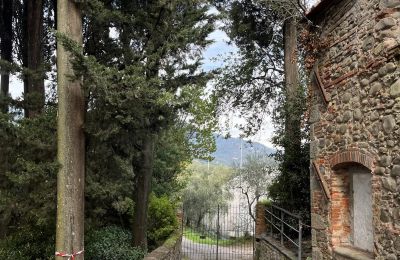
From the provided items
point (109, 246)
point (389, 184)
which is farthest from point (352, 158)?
point (109, 246)

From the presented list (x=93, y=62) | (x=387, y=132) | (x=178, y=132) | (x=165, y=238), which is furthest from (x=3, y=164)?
(x=178, y=132)

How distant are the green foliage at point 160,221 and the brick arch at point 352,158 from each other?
289 inches

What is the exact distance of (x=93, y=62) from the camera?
575 centimetres

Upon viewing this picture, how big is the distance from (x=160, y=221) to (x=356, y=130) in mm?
8494

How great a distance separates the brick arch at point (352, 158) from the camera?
16.7 feet

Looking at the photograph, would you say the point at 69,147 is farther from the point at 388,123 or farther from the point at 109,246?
the point at 388,123

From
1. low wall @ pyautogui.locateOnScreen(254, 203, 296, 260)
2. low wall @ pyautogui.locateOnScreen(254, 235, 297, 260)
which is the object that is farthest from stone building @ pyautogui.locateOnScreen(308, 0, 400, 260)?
low wall @ pyautogui.locateOnScreen(254, 203, 296, 260)

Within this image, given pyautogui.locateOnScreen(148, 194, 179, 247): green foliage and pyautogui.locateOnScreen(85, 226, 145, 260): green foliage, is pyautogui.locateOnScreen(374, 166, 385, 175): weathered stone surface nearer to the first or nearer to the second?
pyautogui.locateOnScreen(85, 226, 145, 260): green foliage

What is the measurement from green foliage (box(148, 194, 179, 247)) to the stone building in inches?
252

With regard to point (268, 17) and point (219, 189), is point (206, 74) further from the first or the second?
point (219, 189)

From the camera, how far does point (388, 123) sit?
15.5ft

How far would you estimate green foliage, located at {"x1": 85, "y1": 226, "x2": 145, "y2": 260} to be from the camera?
29.5ft

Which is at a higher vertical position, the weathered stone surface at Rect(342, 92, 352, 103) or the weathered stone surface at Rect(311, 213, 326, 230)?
the weathered stone surface at Rect(342, 92, 352, 103)

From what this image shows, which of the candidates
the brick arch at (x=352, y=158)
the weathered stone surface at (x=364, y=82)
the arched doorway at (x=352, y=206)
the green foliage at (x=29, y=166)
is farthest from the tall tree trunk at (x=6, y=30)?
the weathered stone surface at (x=364, y=82)
